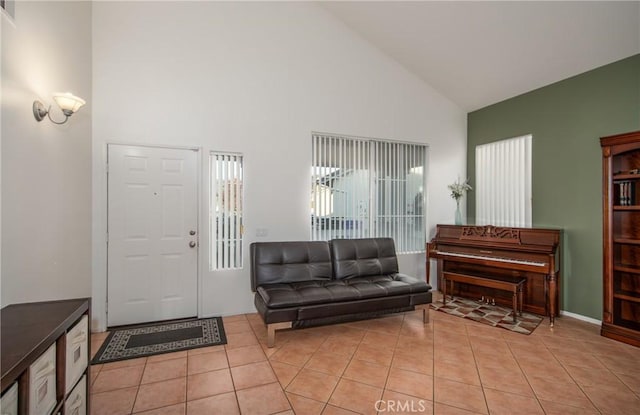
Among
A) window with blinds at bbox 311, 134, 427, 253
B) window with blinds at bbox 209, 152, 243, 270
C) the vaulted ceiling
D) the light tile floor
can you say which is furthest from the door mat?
the vaulted ceiling

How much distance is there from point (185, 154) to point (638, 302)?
5.03m

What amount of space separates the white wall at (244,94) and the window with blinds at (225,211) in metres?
0.10

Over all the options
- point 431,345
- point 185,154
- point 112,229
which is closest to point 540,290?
point 431,345

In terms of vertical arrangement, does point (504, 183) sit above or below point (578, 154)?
below

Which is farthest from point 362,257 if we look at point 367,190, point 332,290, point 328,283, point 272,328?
point 272,328

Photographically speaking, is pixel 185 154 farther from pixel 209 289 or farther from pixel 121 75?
pixel 209 289

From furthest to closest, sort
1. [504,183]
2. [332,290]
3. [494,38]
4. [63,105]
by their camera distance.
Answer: [504,183]
[494,38]
[332,290]
[63,105]

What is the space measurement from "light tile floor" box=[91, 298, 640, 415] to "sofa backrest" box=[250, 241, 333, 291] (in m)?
0.59

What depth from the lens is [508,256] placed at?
12.4ft

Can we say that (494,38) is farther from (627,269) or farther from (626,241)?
(627,269)

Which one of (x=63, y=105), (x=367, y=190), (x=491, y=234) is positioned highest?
(x=63, y=105)

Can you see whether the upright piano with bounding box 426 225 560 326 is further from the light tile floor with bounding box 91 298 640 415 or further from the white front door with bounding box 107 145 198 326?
the white front door with bounding box 107 145 198 326

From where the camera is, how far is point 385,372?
8.04ft

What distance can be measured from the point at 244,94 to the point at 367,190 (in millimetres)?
2174
